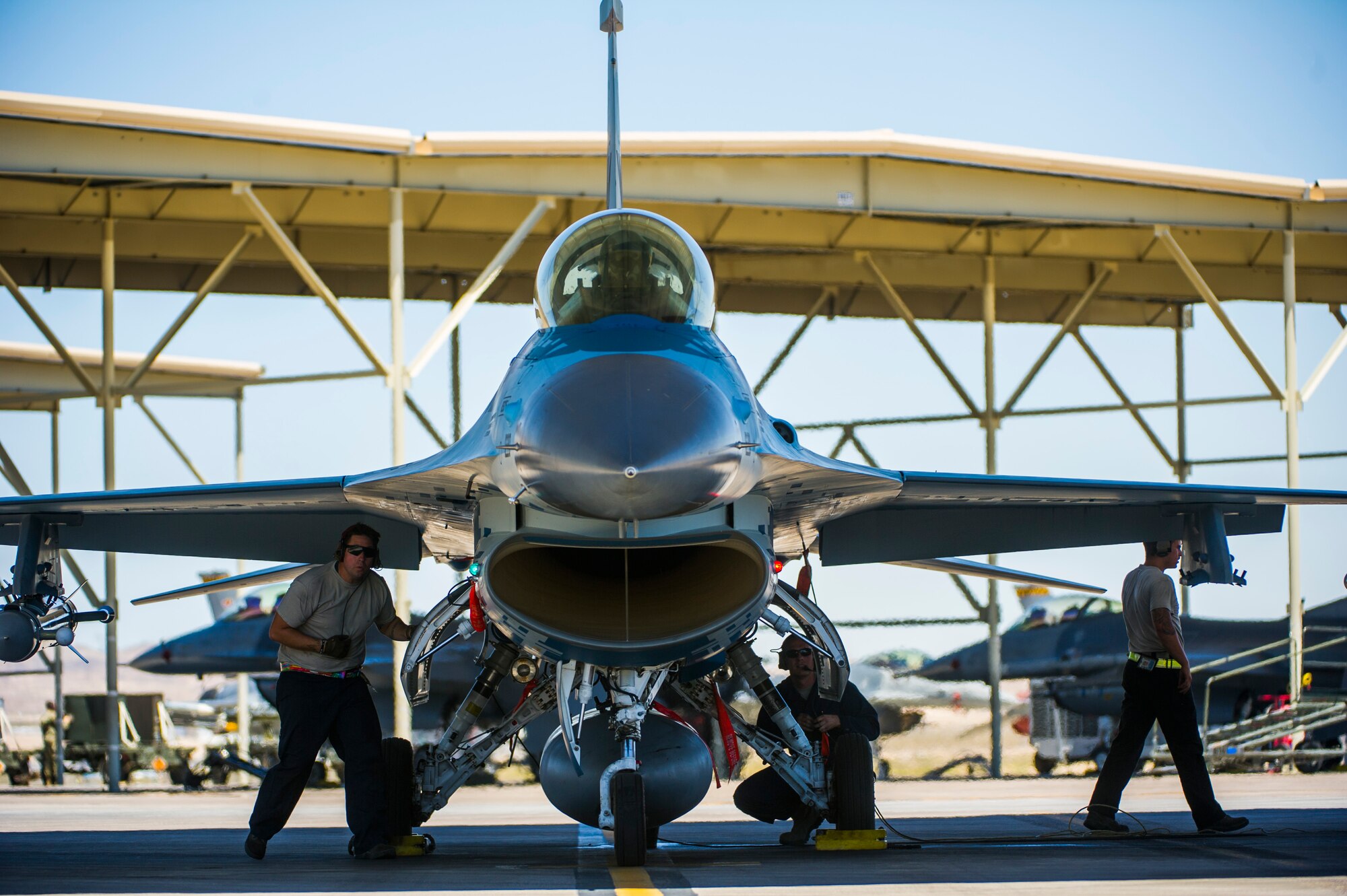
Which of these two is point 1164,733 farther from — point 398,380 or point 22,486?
point 22,486

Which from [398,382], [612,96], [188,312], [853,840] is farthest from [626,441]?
[188,312]

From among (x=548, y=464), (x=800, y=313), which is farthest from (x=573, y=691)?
(x=800, y=313)

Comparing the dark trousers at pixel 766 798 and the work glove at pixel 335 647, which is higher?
the work glove at pixel 335 647

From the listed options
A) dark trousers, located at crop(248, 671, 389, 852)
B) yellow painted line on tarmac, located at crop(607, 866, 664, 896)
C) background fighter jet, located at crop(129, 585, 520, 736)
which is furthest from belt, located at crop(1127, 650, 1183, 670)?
background fighter jet, located at crop(129, 585, 520, 736)

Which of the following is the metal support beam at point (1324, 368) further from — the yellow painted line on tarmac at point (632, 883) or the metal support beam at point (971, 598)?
the yellow painted line on tarmac at point (632, 883)

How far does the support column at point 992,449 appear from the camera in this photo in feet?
61.8

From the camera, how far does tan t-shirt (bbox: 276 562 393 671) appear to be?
23.6 feet

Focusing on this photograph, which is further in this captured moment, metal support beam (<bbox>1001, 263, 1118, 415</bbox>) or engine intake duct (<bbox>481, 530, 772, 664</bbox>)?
metal support beam (<bbox>1001, 263, 1118, 415</bbox>)

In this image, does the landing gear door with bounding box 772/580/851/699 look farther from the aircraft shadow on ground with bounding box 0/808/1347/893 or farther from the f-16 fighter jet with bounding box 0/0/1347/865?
the aircraft shadow on ground with bounding box 0/808/1347/893

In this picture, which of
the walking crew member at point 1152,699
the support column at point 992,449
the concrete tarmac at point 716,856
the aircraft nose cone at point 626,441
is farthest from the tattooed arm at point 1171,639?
the support column at point 992,449

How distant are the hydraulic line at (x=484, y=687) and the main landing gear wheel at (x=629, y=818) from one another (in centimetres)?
150

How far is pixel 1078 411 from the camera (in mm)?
21062

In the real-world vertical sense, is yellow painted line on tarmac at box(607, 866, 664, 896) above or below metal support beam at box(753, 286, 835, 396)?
below

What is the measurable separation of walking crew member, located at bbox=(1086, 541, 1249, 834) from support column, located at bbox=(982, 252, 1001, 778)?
34.2ft
